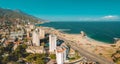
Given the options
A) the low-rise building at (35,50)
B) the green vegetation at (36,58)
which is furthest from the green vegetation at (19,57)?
the low-rise building at (35,50)

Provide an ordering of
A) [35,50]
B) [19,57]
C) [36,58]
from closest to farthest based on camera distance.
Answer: [36,58] < [19,57] < [35,50]

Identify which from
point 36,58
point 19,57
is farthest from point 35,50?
point 19,57

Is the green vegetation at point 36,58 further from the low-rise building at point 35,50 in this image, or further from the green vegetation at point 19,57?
the low-rise building at point 35,50

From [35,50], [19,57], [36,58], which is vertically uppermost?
[35,50]

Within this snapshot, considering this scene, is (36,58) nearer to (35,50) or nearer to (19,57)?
(19,57)

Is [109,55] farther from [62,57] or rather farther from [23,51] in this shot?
[23,51]

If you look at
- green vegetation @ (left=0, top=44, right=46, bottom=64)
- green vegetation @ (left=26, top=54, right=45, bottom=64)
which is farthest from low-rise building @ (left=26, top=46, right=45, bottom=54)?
green vegetation @ (left=26, top=54, right=45, bottom=64)

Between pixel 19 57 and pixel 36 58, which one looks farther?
pixel 19 57

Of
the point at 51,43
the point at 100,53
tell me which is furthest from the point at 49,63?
the point at 100,53

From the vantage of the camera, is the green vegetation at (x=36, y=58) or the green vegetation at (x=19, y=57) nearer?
the green vegetation at (x=36, y=58)

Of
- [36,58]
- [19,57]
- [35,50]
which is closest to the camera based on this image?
[36,58]

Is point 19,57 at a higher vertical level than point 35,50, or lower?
lower
